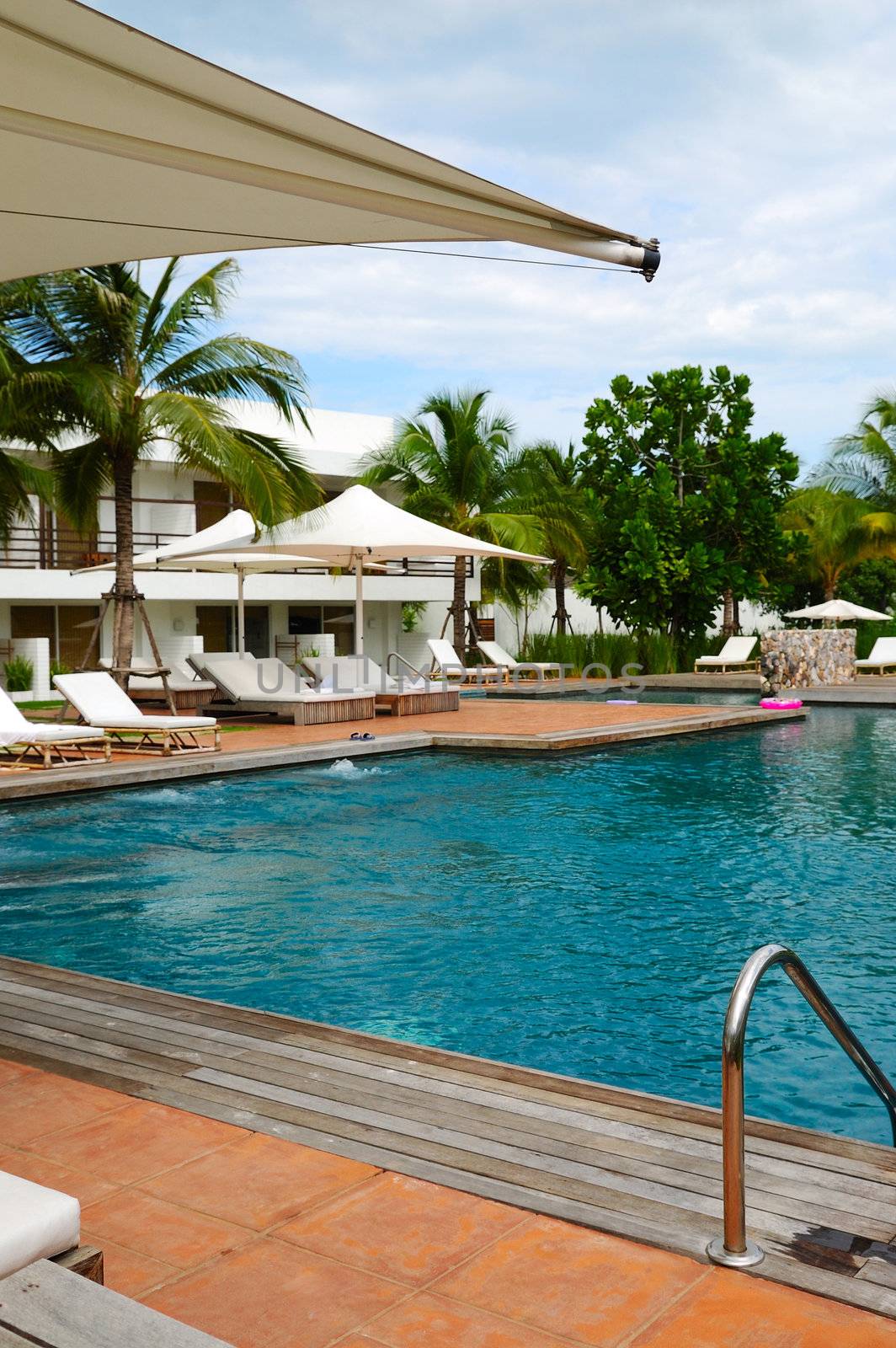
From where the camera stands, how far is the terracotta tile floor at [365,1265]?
251 cm

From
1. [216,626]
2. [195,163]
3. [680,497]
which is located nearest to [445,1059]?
[195,163]

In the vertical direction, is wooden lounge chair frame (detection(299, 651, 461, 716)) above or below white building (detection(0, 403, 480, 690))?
below

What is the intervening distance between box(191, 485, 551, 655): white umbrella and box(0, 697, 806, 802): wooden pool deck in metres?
2.17

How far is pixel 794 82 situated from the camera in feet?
48.3

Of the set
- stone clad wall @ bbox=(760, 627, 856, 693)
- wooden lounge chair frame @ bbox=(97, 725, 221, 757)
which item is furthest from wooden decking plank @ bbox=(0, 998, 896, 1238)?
stone clad wall @ bbox=(760, 627, 856, 693)

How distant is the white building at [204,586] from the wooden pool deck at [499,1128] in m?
19.9

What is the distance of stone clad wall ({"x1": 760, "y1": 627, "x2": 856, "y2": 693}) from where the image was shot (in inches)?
868

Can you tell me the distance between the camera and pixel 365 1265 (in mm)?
2768

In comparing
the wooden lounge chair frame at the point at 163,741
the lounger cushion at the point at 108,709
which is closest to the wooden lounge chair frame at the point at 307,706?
the wooden lounge chair frame at the point at 163,741

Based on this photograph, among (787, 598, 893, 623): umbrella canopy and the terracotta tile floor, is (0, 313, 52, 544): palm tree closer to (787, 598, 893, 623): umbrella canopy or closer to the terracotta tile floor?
the terracotta tile floor

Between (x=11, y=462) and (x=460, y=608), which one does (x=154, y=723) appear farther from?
(x=460, y=608)

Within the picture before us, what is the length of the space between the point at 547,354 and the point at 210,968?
105 ft

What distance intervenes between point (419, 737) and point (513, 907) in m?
7.14

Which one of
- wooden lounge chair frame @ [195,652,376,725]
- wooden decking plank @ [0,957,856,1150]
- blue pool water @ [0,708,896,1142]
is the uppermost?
wooden lounge chair frame @ [195,652,376,725]
